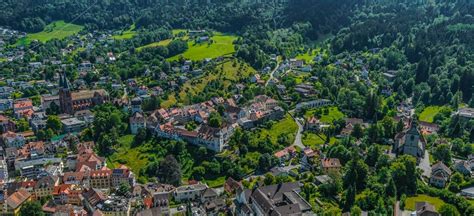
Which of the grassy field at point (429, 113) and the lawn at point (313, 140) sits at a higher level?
the lawn at point (313, 140)

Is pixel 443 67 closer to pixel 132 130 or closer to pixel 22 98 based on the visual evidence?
pixel 132 130

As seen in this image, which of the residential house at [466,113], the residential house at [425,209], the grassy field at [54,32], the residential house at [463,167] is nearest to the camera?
the residential house at [425,209]

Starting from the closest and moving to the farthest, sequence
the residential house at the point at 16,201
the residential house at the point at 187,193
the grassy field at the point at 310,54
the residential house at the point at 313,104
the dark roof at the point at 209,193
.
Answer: the residential house at the point at 16,201
the dark roof at the point at 209,193
the residential house at the point at 187,193
the residential house at the point at 313,104
the grassy field at the point at 310,54

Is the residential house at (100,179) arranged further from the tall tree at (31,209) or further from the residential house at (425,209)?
the residential house at (425,209)

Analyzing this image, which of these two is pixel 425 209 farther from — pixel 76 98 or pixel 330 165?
pixel 76 98

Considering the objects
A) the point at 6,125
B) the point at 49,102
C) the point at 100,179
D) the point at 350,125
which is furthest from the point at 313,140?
the point at 6,125

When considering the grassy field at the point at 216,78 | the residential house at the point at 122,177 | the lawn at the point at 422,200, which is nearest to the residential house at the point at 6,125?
the grassy field at the point at 216,78

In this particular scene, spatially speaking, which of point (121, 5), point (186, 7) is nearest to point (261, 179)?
point (186, 7)
